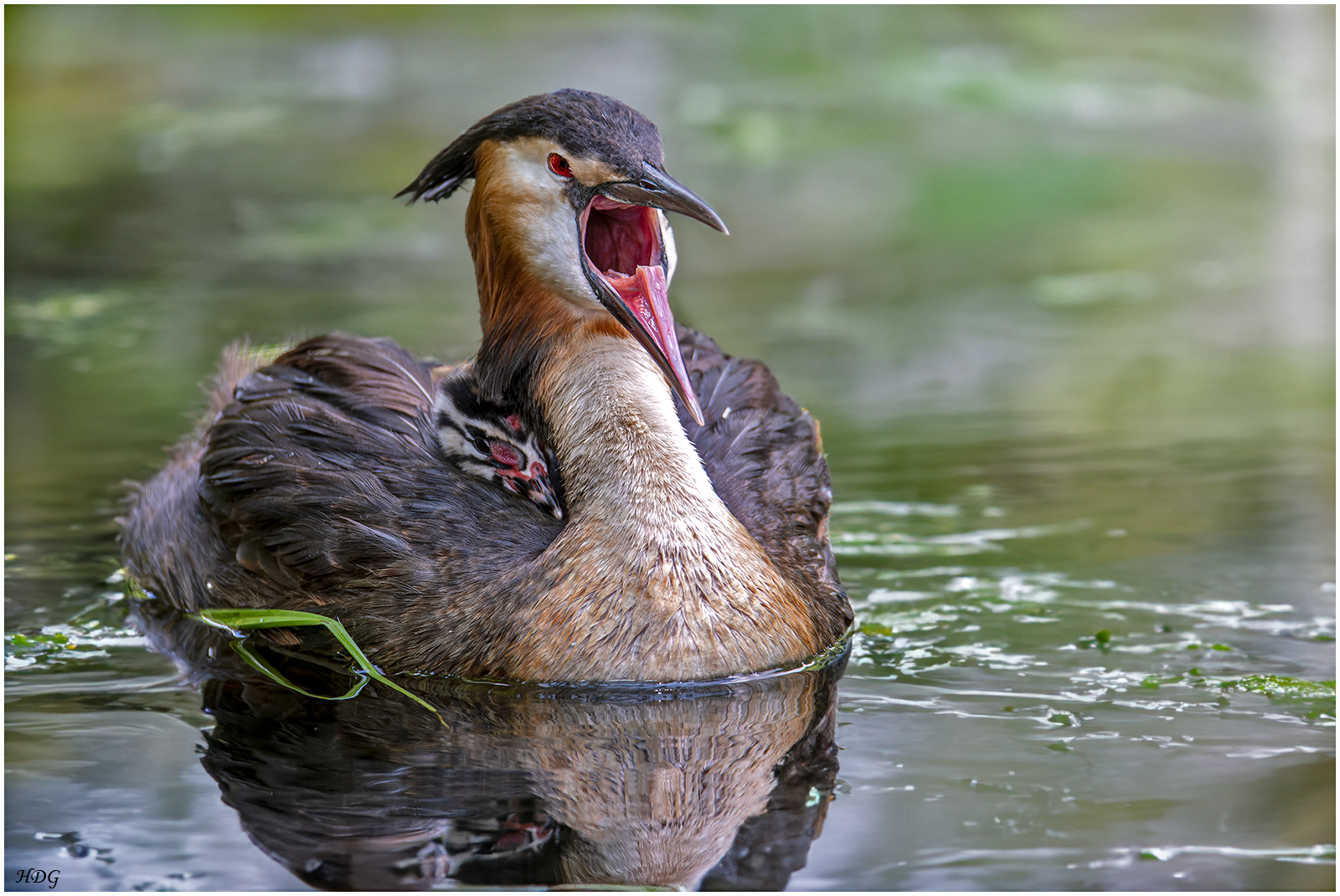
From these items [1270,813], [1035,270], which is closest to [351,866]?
[1270,813]

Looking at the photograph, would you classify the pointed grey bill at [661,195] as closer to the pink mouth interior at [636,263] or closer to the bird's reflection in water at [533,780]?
the pink mouth interior at [636,263]

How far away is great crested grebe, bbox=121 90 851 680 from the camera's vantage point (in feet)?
18.4

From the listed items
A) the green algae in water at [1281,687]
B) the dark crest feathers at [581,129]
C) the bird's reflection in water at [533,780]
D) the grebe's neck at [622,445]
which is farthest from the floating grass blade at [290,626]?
the green algae in water at [1281,687]

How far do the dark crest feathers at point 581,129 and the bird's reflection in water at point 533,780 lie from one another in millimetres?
1795

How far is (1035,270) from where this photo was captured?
13859 millimetres

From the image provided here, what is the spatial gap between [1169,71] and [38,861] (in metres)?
16.8

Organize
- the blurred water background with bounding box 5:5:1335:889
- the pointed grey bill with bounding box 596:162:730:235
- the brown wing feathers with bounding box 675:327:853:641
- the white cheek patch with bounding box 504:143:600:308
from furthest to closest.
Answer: the brown wing feathers with bounding box 675:327:853:641 → the white cheek patch with bounding box 504:143:600:308 → the pointed grey bill with bounding box 596:162:730:235 → the blurred water background with bounding box 5:5:1335:889

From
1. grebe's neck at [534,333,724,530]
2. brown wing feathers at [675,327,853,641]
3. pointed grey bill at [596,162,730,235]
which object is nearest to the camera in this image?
pointed grey bill at [596,162,730,235]

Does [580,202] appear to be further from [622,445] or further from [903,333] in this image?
[903,333]

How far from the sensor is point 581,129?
18.7 ft

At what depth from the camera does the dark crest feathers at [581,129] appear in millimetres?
5652

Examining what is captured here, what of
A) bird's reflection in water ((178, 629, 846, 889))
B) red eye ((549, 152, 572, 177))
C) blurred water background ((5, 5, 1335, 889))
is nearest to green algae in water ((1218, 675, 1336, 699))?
blurred water background ((5, 5, 1335, 889))

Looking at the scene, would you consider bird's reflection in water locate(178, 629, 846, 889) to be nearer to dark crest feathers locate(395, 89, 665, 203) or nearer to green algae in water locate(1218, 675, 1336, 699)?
green algae in water locate(1218, 675, 1336, 699)

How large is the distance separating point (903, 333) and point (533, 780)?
7627 mm
